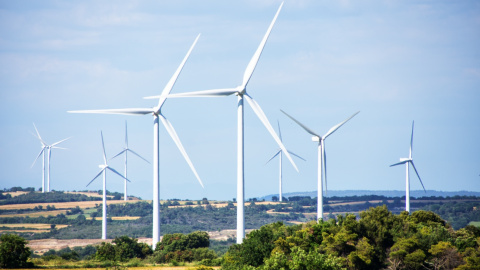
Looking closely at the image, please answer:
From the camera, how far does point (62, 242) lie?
154500mm

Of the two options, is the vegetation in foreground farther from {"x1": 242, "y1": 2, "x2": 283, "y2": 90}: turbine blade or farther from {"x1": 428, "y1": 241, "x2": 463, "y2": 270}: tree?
{"x1": 242, "y1": 2, "x2": 283, "y2": 90}: turbine blade

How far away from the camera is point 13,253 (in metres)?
83.6

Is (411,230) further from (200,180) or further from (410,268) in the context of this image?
(200,180)

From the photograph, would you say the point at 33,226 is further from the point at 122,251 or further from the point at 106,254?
the point at 122,251

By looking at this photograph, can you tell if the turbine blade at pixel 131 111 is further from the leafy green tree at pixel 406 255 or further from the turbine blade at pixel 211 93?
the leafy green tree at pixel 406 255

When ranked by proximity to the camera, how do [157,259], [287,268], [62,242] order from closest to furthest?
[287,268]
[157,259]
[62,242]

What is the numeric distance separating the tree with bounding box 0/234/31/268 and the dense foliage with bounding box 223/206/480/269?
2278cm

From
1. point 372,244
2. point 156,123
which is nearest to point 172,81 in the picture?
point 156,123

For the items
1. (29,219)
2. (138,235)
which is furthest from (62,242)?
(29,219)

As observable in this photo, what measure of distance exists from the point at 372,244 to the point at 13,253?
Result: 39198 millimetres

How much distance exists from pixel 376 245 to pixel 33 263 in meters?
38.5

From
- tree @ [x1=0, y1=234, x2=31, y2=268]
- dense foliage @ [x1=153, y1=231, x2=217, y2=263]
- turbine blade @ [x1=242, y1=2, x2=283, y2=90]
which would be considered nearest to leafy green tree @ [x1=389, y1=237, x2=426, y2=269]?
turbine blade @ [x1=242, y1=2, x2=283, y2=90]

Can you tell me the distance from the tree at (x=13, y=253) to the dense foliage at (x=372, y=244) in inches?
897

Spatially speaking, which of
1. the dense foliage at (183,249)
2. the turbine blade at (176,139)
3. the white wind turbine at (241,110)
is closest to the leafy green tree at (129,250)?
the dense foliage at (183,249)
